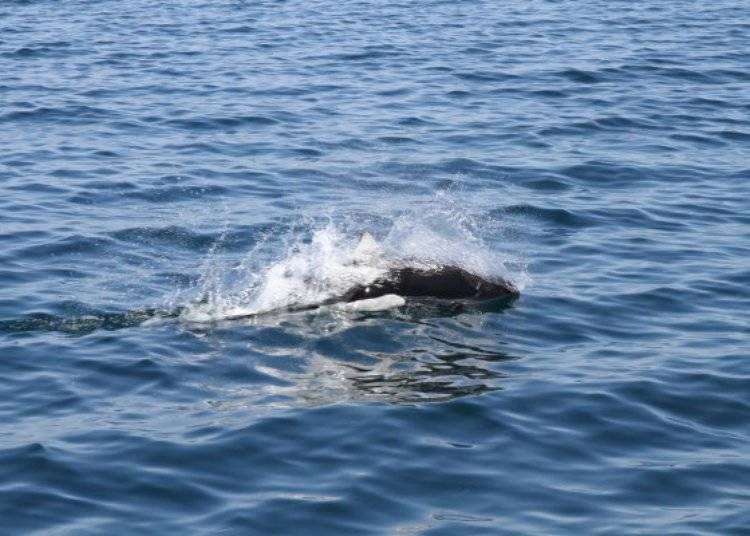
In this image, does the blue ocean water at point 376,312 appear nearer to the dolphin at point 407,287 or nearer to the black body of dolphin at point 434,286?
the dolphin at point 407,287

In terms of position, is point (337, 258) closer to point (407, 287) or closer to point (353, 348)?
point (407, 287)

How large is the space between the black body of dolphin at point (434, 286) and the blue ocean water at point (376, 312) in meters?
0.28

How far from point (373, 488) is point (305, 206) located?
314 inches

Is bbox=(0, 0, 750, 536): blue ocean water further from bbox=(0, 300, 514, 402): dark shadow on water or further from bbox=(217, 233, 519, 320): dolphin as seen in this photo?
bbox=(217, 233, 519, 320): dolphin

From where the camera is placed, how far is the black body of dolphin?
13.4 metres

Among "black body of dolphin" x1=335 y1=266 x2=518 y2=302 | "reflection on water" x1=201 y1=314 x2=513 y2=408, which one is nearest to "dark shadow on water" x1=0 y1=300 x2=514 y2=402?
"reflection on water" x1=201 y1=314 x2=513 y2=408

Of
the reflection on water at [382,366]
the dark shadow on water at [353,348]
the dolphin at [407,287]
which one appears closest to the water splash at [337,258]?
the dolphin at [407,287]

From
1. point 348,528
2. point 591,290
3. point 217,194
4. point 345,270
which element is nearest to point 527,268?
point 591,290

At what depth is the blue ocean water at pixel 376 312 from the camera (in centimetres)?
956

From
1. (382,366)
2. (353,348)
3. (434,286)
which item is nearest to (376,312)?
(434,286)

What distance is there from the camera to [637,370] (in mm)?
11875

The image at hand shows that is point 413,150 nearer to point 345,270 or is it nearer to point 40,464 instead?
point 345,270

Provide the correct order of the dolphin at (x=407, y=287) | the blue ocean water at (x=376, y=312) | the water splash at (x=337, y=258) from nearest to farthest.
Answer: the blue ocean water at (x=376, y=312) → the dolphin at (x=407, y=287) → the water splash at (x=337, y=258)

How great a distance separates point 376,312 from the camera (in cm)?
1321
